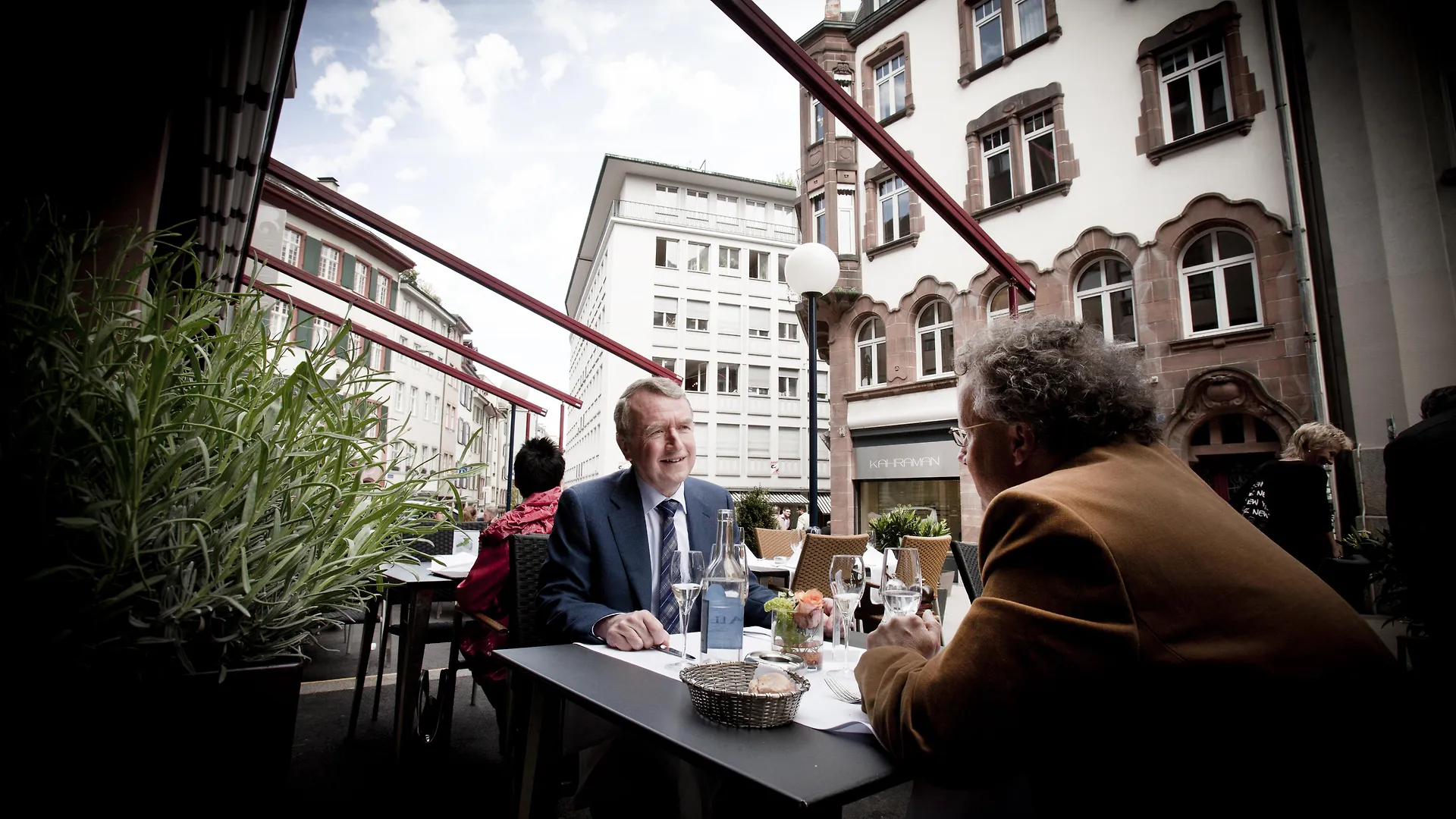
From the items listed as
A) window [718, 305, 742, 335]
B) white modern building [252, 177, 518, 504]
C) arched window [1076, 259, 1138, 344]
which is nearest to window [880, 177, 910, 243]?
arched window [1076, 259, 1138, 344]

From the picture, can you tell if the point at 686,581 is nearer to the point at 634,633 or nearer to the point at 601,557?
the point at 634,633

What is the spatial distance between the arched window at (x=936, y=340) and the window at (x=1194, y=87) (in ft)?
15.4

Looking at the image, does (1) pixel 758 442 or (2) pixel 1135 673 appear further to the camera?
(1) pixel 758 442

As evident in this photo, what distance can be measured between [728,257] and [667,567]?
33.5 m

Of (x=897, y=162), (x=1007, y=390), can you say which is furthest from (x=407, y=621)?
(x=897, y=162)

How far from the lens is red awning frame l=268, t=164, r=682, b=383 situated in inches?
197

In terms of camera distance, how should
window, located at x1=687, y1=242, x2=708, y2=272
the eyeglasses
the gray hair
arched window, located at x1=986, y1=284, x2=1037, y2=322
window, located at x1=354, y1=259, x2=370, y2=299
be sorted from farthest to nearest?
window, located at x1=687, y1=242, x2=708, y2=272 → window, located at x1=354, y1=259, x2=370, y2=299 → arched window, located at x1=986, y1=284, x2=1037, y2=322 → the gray hair → the eyeglasses

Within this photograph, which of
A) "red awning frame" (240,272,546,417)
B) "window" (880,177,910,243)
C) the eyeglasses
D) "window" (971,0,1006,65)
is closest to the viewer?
the eyeglasses

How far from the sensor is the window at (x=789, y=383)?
33078 mm

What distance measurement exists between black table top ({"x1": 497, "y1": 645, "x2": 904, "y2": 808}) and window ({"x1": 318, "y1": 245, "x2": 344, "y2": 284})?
1135 inches

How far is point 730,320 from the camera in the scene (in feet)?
110

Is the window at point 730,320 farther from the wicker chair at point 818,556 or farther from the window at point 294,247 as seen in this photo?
the wicker chair at point 818,556

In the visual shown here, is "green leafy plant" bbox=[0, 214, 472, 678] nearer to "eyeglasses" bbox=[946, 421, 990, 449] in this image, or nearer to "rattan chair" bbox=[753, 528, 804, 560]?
"eyeglasses" bbox=[946, 421, 990, 449]

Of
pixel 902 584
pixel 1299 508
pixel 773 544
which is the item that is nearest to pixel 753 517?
pixel 773 544
